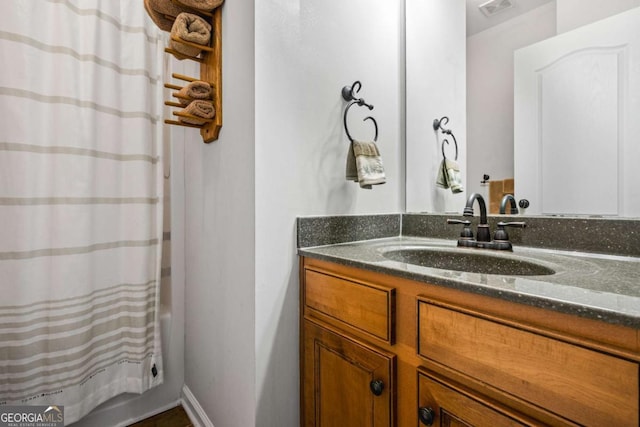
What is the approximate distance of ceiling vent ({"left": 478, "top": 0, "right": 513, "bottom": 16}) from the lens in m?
1.13

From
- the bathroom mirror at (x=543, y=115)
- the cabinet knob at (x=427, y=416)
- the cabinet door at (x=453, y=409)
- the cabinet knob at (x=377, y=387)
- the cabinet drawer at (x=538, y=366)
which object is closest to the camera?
the cabinet drawer at (x=538, y=366)

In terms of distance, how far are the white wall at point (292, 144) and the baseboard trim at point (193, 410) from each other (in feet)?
1.64

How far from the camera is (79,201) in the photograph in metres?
1.20

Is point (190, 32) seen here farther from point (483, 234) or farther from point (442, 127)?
point (483, 234)

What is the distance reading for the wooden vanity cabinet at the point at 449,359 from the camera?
1.46ft

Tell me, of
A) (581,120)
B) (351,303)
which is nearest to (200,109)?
(351,303)

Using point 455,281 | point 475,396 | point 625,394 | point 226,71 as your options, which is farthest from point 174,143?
point 625,394

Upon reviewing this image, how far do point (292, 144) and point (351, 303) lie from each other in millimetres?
572

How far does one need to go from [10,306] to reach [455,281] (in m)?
A: 1.48

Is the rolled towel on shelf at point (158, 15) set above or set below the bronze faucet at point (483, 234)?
above

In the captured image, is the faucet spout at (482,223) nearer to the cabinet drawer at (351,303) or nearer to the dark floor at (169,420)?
the cabinet drawer at (351,303)

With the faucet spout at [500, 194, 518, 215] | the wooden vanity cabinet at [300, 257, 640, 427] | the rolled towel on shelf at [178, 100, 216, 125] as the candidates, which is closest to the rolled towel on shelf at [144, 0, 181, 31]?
the rolled towel on shelf at [178, 100, 216, 125]

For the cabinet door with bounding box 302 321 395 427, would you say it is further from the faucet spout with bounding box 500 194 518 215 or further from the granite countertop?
the faucet spout with bounding box 500 194 518 215

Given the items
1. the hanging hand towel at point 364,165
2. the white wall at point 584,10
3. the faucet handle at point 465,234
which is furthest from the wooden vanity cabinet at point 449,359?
the white wall at point 584,10
